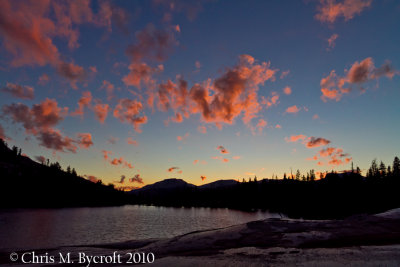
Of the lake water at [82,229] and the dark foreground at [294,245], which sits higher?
the dark foreground at [294,245]

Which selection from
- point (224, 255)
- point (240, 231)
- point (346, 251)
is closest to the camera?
point (346, 251)

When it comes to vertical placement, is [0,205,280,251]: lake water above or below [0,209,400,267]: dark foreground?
below

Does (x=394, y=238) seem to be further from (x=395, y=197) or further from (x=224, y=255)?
(x=395, y=197)

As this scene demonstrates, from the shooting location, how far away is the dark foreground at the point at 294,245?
8.99m

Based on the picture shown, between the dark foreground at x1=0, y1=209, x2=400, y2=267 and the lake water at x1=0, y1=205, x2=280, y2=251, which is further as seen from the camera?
the lake water at x1=0, y1=205, x2=280, y2=251

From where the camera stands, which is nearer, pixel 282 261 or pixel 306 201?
pixel 282 261

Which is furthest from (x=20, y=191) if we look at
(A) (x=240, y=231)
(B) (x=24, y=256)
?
(A) (x=240, y=231)

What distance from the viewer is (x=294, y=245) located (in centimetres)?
1136

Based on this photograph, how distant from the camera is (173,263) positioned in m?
9.84

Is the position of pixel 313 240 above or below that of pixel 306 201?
above

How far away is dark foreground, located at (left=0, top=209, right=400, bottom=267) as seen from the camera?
29.5ft

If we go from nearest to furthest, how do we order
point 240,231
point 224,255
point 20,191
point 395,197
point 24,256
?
point 224,255 < point 240,231 < point 24,256 < point 395,197 < point 20,191

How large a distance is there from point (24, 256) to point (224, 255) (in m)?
18.9

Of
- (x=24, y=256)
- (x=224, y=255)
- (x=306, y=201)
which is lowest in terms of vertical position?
(x=306, y=201)
